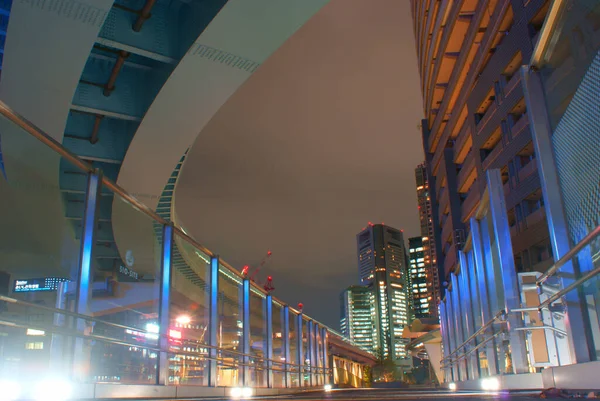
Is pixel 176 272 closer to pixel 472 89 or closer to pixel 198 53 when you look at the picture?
pixel 198 53

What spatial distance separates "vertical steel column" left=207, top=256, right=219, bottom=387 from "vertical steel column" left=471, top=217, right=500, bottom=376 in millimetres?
3611

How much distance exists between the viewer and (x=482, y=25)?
136 ft

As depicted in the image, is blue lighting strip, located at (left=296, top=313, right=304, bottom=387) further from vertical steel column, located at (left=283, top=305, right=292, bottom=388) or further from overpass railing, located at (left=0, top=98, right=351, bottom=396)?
overpass railing, located at (left=0, top=98, right=351, bottom=396)

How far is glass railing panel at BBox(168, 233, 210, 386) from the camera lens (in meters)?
6.49

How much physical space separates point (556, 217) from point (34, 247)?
3.80 meters

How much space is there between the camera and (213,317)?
8.02 m

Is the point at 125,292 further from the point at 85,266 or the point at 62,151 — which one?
the point at 62,151

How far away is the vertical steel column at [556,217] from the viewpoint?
3613 mm

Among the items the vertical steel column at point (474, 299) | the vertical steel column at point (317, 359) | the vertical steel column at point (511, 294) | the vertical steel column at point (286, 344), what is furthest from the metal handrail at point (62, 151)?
the vertical steel column at point (317, 359)

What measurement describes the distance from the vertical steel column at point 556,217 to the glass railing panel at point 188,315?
406 cm

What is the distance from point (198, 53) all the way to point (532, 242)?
29.2 m

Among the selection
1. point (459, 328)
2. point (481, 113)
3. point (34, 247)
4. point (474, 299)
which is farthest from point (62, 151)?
point (481, 113)

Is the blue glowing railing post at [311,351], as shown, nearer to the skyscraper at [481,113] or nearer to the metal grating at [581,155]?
the metal grating at [581,155]

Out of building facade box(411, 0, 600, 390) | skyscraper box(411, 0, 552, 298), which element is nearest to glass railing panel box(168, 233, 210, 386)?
building facade box(411, 0, 600, 390)
